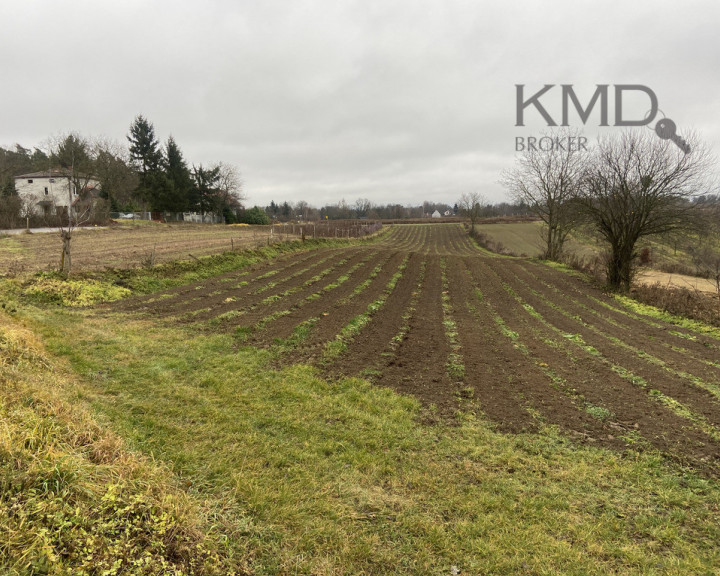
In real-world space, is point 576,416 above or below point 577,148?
below

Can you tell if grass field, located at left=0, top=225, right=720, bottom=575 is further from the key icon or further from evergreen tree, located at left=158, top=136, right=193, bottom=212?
evergreen tree, located at left=158, top=136, right=193, bottom=212

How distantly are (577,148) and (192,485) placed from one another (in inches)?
1473

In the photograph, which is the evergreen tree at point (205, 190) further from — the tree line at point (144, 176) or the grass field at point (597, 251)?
the grass field at point (597, 251)

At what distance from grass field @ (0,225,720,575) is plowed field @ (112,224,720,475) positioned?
63 mm

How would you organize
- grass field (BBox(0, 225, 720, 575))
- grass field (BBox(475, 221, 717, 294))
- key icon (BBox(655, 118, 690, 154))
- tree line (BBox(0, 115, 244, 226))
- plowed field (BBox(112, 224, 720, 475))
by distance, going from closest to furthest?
grass field (BBox(0, 225, 720, 575)) < plowed field (BBox(112, 224, 720, 475)) < key icon (BBox(655, 118, 690, 154)) < grass field (BBox(475, 221, 717, 294)) < tree line (BBox(0, 115, 244, 226))

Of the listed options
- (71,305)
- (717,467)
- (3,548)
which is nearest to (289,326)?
(71,305)

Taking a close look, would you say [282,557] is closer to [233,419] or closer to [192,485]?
[192,485]

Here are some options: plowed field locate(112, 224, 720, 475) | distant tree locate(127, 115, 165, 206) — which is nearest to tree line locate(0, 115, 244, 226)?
distant tree locate(127, 115, 165, 206)

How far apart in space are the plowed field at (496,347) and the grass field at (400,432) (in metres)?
0.06

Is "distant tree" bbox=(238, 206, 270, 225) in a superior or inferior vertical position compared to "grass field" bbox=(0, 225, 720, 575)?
superior

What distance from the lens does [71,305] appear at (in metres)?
10.2

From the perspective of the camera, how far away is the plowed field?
5531 millimetres

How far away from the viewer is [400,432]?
497cm

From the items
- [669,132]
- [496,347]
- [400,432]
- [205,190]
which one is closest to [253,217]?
[205,190]
